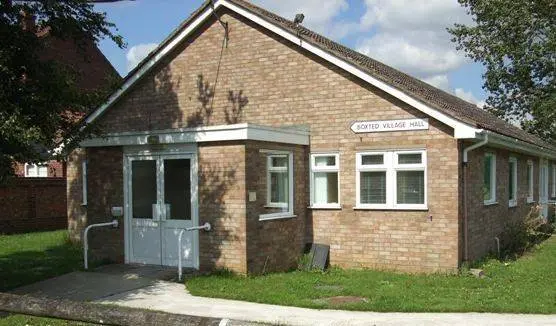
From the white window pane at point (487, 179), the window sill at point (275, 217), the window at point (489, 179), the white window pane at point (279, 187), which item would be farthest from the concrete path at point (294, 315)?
the window at point (489, 179)

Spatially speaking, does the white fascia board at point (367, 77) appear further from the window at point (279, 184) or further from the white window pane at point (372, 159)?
the window at point (279, 184)

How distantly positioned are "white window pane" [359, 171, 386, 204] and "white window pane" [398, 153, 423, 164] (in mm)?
441

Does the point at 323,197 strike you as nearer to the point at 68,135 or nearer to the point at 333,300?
the point at 333,300

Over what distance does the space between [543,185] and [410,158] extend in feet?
40.9

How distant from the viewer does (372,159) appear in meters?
12.9

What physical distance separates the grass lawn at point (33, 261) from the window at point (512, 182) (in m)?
11.3

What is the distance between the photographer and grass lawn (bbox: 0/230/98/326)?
8.59m

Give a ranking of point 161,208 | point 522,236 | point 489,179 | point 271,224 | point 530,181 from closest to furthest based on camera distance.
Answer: point 271,224 → point 161,208 → point 489,179 → point 522,236 → point 530,181

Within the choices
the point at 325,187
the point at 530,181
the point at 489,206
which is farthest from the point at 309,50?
the point at 530,181

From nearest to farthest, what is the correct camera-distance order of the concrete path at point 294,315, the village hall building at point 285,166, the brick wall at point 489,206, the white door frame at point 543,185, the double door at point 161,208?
the concrete path at point 294,315
the village hall building at point 285,166
the double door at point 161,208
the brick wall at point 489,206
the white door frame at point 543,185

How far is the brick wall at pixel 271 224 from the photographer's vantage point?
11555 mm

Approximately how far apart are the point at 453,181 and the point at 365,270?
8.09ft

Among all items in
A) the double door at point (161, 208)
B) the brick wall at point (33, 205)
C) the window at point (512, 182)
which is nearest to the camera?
the double door at point (161, 208)

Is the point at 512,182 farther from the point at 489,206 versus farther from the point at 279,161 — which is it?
the point at 279,161
